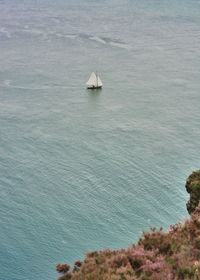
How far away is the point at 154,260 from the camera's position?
14.9 metres

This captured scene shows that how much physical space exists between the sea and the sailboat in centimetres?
123

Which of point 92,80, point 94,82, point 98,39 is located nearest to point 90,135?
point 94,82

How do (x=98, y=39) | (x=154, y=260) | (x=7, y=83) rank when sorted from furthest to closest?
(x=98, y=39)
(x=7, y=83)
(x=154, y=260)

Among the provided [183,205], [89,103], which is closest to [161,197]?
[183,205]

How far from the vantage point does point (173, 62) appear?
73625 millimetres

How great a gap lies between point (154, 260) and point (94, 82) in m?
52.0

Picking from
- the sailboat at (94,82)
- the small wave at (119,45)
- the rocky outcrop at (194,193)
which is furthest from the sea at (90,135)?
the rocky outcrop at (194,193)

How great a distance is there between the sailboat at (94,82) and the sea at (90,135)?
1.23m

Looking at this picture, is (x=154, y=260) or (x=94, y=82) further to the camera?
(x=94, y=82)

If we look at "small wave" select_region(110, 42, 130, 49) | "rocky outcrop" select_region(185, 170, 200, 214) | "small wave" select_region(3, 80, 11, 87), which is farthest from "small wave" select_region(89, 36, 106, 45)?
"rocky outcrop" select_region(185, 170, 200, 214)

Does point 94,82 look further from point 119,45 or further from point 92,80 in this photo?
point 119,45

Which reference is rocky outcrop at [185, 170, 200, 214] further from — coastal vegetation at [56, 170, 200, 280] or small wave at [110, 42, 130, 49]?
small wave at [110, 42, 130, 49]

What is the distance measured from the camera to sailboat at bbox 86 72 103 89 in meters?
64.6

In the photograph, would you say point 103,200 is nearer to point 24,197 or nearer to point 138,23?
point 24,197
